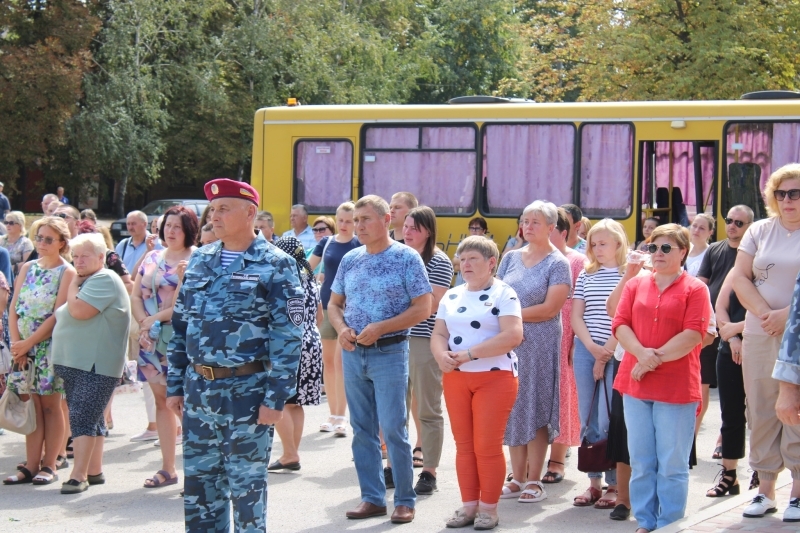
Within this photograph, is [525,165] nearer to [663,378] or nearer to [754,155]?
[754,155]

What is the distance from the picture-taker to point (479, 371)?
21.6 feet

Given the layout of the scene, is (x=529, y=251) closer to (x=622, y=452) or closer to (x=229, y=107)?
(x=622, y=452)

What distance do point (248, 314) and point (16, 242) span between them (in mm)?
8058

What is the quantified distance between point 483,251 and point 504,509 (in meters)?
1.74

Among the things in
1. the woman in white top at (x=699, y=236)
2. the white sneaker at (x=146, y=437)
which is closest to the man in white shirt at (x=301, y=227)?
the white sneaker at (x=146, y=437)

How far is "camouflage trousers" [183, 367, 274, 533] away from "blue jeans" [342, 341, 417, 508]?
1521 millimetres

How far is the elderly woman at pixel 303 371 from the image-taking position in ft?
25.9

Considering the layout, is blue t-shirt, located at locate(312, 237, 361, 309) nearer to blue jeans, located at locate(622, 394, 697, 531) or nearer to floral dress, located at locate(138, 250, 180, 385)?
floral dress, located at locate(138, 250, 180, 385)

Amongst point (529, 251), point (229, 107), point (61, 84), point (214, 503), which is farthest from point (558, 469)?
point (229, 107)

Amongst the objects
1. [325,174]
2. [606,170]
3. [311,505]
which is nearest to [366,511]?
[311,505]

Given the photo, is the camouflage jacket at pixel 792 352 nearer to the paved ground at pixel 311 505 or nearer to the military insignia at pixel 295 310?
the paved ground at pixel 311 505

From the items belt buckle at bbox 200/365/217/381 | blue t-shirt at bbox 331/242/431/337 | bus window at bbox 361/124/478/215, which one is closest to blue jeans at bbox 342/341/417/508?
blue t-shirt at bbox 331/242/431/337

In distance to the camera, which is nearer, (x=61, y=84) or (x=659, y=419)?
(x=659, y=419)

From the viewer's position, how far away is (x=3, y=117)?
31.7 m
